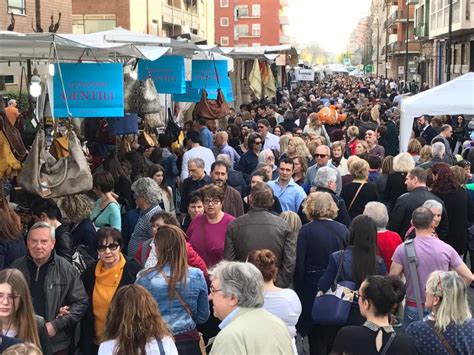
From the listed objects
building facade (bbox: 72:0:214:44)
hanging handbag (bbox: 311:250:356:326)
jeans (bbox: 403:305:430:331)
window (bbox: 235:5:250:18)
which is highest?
window (bbox: 235:5:250:18)

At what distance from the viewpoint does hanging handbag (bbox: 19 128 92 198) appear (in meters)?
7.25

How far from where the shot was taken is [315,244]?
659cm

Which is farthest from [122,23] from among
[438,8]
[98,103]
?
[98,103]

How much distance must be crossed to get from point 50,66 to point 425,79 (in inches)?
2437

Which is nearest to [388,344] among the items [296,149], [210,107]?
[296,149]

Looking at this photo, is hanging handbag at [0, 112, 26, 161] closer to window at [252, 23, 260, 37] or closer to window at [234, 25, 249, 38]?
window at [252, 23, 260, 37]

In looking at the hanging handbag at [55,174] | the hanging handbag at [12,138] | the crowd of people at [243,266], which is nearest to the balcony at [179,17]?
the crowd of people at [243,266]

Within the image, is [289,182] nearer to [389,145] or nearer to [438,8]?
[389,145]

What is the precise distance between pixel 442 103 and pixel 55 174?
30.0 feet

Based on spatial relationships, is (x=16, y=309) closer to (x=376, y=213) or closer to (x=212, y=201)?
(x=212, y=201)

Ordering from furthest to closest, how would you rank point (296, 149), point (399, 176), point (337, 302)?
point (296, 149) < point (399, 176) < point (337, 302)

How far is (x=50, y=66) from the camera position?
26.7 feet

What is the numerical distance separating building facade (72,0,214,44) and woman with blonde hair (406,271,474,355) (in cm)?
2611

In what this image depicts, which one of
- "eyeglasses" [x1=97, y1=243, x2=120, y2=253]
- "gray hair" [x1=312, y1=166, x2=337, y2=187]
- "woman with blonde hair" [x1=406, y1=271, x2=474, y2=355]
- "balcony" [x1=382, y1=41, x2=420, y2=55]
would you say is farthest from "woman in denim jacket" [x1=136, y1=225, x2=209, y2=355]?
"balcony" [x1=382, y1=41, x2=420, y2=55]
